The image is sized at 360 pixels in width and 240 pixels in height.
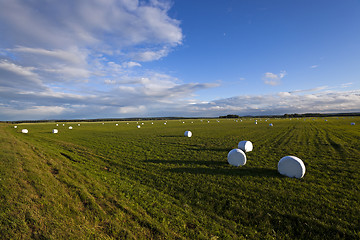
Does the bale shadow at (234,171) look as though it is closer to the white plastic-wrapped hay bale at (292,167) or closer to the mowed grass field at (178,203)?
the mowed grass field at (178,203)

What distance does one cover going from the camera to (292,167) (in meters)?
12.1

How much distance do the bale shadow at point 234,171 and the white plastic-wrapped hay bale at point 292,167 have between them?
0.67 m

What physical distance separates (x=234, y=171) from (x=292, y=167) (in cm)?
432

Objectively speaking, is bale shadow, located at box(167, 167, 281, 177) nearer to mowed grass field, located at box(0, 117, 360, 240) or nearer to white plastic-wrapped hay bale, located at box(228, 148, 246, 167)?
mowed grass field, located at box(0, 117, 360, 240)

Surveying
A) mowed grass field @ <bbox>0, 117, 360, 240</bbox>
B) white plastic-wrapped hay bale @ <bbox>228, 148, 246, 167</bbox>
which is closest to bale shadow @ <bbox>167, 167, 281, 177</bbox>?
mowed grass field @ <bbox>0, 117, 360, 240</bbox>

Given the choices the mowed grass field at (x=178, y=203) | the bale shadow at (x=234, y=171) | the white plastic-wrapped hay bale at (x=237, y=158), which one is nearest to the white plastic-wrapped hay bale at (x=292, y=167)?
the mowed grass field at (x=178, y=203)

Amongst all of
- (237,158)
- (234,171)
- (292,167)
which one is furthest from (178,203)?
A: (292,167)

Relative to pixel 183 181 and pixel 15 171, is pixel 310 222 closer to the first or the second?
pixel 183 181

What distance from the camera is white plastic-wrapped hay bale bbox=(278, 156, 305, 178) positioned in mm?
11859

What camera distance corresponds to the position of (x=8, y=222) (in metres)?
5.82

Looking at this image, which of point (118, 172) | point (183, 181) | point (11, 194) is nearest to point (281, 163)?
point (183, 181)

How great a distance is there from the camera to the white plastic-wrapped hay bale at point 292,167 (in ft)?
38.9

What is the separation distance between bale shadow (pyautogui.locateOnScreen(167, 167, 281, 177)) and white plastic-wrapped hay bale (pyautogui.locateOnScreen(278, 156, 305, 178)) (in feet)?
2.19

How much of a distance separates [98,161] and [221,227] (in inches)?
567
